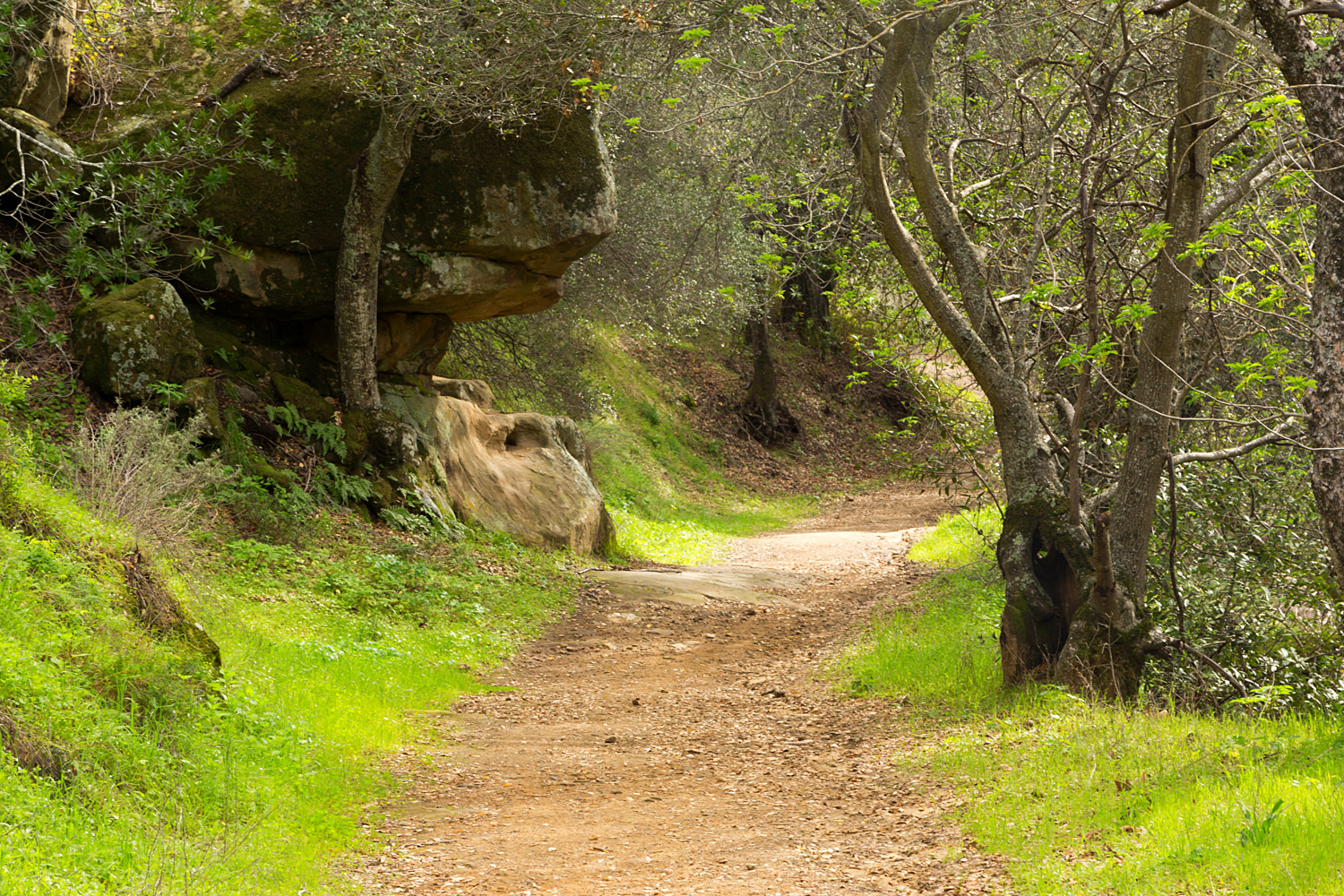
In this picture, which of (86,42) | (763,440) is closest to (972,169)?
(86,42)

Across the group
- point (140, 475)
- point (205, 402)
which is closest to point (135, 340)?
point (205, 402)

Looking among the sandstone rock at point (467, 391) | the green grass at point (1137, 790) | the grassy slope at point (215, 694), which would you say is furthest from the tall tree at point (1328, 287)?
the sandstone rock at point (467, 391)

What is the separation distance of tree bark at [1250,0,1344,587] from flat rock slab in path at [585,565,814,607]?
7.69 m

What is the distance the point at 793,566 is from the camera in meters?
15.3

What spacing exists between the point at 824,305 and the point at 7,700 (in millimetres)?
29254

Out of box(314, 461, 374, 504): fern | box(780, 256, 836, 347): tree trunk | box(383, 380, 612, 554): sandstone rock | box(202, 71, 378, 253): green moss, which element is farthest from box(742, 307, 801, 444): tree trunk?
box(314, 461, 374, 504): fern

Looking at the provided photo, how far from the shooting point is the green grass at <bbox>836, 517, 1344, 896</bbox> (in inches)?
149

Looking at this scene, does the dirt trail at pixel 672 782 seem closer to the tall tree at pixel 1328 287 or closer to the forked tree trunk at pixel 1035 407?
the forked tree trunk at pixel 1035 407

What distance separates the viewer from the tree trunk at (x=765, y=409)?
27.3m

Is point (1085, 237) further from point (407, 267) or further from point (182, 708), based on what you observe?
point (407, 267)

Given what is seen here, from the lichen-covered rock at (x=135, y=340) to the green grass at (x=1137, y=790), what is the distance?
7.46 m

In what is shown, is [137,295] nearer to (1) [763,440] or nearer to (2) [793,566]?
(2) [793,566]

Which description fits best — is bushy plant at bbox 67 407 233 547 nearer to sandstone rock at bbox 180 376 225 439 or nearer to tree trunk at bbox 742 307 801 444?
sandstone rock at bbox 180 376 225 439

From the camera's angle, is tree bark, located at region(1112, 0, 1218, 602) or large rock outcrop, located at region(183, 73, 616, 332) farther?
large rock outcrop, located at region(183, 73, 616, 332)
